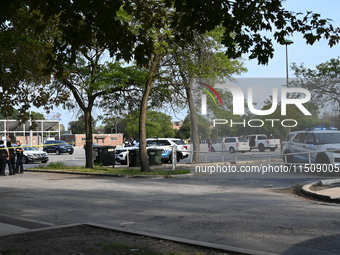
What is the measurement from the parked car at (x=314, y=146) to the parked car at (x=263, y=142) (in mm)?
619

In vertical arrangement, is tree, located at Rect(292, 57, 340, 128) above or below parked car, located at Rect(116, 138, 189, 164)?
above

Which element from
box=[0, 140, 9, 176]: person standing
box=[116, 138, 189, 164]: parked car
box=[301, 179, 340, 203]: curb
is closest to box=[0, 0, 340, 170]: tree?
box=[301, 179, 340, 203]: curb

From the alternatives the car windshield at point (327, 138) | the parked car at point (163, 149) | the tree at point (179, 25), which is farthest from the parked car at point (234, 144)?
the tree at point (179, 25)

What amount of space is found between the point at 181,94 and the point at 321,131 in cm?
668

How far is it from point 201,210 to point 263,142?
10704 mm

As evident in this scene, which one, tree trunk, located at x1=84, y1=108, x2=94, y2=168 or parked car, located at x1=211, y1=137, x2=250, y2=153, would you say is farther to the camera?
tree trunk, located at x1=84, y1=108, x2=94, y2=168

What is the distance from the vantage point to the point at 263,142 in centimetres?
2008

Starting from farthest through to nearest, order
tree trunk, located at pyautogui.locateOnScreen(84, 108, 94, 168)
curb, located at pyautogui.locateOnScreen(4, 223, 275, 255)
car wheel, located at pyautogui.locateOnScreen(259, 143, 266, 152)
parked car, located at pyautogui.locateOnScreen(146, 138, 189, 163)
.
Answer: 1. parked car, located at pyautogui.locateOnScreen(146, 138, 189, 163)
2. tree trunk, located at pyautogui.locateOnScreen(84, 108, 94, 168)
3. car wheel, located at pyautogui.locateOnScreen(259, 143, 266, 152)
4. curb, located at pyautogui.locateOnScreen(4, 223, 275, 255)

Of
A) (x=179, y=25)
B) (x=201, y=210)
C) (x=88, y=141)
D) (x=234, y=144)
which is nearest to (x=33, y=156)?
(x=88, y=141)

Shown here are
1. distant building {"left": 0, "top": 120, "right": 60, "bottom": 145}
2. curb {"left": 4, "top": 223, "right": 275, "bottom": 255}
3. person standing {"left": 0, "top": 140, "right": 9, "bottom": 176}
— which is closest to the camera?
curb {"left": 4, "top": 223, "right": 275, "bottom": 255}

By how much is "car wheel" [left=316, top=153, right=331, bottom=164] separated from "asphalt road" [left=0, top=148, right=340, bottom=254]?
159 cm

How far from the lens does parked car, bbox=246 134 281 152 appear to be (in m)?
19.8

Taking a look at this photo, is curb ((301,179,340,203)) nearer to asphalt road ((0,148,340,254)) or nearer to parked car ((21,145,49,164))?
asphalt road ((0,148,340,254))

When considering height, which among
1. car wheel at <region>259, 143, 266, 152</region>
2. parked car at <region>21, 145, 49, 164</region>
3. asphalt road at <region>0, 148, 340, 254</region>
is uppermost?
car wheel at <region>259, 143, 266, 152</region>
